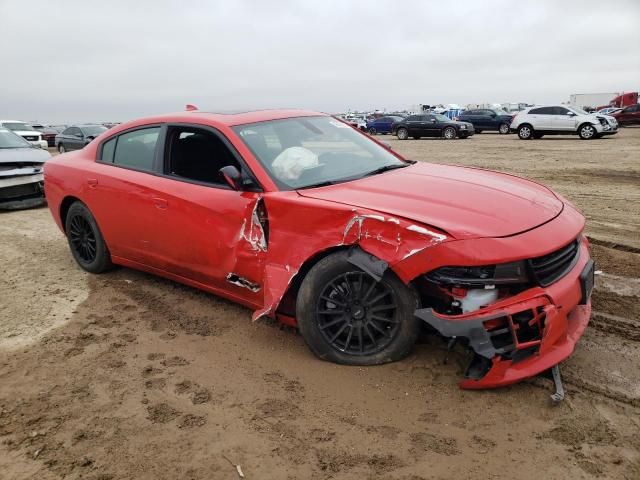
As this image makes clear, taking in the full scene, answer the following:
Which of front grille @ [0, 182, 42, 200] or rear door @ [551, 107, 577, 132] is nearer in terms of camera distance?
front grille @ [0, 182, 42, 200]

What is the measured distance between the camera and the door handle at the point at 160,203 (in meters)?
4.05

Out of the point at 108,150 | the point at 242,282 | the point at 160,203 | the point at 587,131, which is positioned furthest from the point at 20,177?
the point at 587,131

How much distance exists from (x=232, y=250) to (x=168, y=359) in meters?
0.83

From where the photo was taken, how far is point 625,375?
305cm

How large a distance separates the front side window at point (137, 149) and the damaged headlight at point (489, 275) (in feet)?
8.86

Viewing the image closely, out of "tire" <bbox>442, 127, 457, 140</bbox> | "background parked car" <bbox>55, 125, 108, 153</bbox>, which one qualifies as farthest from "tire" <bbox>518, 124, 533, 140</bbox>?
"background parked car" <bbox>55, 125, 108, 153</bbox>

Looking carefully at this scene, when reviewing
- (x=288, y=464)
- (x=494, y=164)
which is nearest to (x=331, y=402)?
(x=288, y=464)

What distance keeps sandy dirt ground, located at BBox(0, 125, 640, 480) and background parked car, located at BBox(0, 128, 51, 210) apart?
518cm

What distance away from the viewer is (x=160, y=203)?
409cm

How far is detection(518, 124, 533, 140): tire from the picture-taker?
22.8 metres

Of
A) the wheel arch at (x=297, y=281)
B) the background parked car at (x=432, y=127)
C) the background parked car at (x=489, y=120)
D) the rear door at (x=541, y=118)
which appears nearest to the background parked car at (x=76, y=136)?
the background parked car at (x=432, y=127)

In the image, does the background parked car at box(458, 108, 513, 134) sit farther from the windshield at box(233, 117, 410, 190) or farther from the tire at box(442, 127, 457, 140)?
the windshield at box(233, 117, 410, 190)

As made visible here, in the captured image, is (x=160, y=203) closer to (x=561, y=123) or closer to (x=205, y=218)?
(x=205, y=218)

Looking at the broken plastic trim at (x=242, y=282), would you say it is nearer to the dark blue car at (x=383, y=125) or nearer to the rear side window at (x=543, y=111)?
the rear side window at (x=543, y=111)
